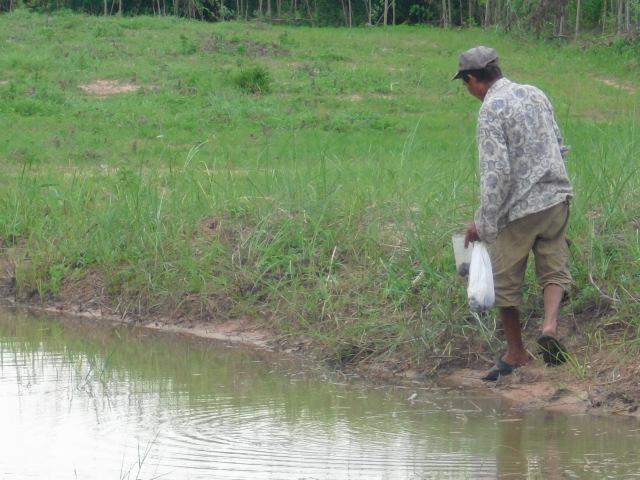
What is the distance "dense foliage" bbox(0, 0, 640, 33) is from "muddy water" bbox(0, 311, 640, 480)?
2027 centimetres

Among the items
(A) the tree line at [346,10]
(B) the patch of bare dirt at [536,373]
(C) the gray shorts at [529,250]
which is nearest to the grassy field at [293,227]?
(B) the patch of bare dirt at [536,373]

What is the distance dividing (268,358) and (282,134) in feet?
23.5

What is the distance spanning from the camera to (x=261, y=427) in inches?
164

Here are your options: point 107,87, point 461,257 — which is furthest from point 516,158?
point 107,87

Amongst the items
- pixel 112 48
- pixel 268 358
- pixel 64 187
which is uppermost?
pixel 112 48

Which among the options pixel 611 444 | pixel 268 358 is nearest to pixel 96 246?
pixel 268 358

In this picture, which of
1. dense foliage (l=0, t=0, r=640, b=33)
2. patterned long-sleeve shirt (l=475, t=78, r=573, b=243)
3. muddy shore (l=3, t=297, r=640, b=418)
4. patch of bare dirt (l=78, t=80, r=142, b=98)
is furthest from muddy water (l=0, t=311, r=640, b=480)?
dense foliage (l=0, t=0, r=640, b=33)

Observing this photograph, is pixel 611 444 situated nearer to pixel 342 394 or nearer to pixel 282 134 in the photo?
pixel 342 394

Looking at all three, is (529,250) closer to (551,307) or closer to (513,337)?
(551,307)

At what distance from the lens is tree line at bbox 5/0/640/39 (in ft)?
84.4

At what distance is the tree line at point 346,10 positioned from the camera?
25.7 meters

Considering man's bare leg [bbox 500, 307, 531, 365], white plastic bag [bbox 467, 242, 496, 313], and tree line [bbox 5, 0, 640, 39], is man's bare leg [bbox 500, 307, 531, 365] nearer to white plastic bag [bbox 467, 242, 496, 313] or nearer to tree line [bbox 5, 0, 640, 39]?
white plastic bag [bbox 467, 242, 496, 313]

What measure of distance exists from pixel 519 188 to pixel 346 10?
1039 inches

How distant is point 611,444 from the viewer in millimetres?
3836
